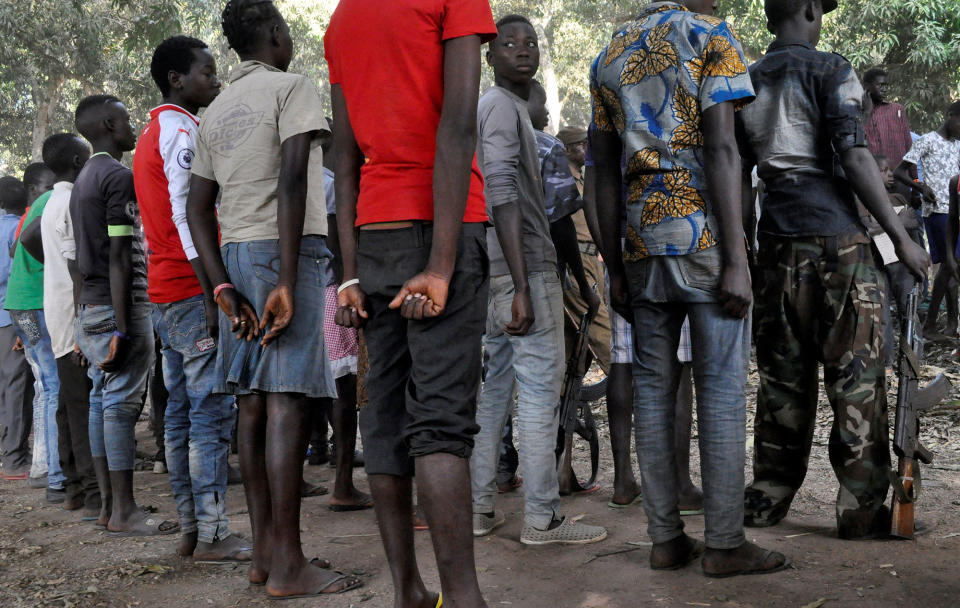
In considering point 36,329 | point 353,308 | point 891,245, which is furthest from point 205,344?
point 891,245

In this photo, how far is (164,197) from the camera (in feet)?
→ 13.7

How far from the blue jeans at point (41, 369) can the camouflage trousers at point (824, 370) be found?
4602 mm

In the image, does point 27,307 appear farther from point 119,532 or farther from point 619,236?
point 619,236

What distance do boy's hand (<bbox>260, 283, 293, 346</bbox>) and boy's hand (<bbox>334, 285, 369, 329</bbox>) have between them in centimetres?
73

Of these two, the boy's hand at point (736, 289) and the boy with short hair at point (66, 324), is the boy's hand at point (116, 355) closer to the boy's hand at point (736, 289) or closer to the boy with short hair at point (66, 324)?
the boy with short hair at point (66, 324)

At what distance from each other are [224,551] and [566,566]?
1.55 metres

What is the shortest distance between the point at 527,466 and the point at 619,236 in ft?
3.62

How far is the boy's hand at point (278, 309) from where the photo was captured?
10.9ft

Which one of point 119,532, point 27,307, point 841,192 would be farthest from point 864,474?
point 27,307

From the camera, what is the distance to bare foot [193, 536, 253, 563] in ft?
13.1

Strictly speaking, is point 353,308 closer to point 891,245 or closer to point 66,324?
point 891,245

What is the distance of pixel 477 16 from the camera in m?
2.47

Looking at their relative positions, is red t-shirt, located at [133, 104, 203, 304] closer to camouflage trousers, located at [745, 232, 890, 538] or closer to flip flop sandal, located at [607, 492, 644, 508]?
flip flop sandal, located at [607, 492, 644, 508]

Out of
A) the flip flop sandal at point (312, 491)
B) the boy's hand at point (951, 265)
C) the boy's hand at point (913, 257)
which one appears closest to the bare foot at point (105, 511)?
the flip flop sandal at point (312, 491)
